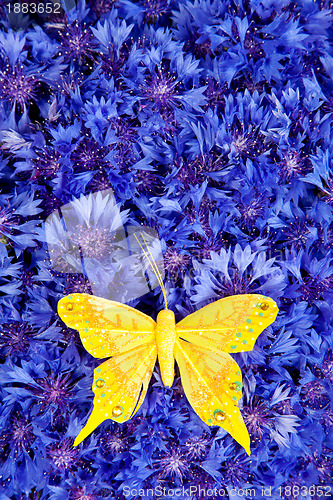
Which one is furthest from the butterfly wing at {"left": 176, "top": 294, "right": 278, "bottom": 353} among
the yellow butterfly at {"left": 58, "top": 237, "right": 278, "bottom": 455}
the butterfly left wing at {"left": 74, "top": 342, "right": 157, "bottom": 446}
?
the butterfly left wing at {"left": 74, "top": 342, "right": 157, "bottom": 446}

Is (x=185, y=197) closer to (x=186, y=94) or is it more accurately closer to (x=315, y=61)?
(x=186, y=94)

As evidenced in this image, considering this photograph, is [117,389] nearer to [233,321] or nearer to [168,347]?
[168,347]

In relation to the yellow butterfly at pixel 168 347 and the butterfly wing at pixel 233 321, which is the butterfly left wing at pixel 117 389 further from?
the butterfly wing at pixel 233 321

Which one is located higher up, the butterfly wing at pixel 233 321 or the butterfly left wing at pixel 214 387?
the butterfly wing at pixel 233 321

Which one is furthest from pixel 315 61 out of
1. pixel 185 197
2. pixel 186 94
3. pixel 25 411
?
pixel 25 411

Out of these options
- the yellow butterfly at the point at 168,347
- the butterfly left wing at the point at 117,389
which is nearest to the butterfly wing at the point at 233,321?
the yellow butterfly at the point at 168,347

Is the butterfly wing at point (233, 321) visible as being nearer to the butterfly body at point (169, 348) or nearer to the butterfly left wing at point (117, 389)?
the butterfly body at point (169, 348)

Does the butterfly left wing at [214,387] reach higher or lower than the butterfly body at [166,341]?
lower
